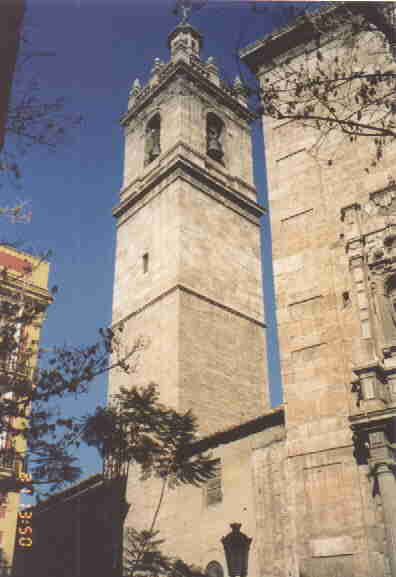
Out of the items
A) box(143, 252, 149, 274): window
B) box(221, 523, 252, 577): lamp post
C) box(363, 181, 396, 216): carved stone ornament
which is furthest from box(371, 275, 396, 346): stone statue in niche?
box(143, 252, 149, 274): window

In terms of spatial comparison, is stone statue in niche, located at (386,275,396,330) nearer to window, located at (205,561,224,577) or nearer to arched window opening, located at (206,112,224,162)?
window, located at (205,561,224,577)

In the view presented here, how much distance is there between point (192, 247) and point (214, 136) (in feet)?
24.0

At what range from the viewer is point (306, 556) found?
40.5 feet

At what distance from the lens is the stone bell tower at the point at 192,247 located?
2039 cm

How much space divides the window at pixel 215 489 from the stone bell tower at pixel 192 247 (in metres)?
2.72

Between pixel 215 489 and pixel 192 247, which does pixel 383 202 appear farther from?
pixel 192 247

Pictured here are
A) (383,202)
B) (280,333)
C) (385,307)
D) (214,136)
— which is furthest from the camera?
(214,136)

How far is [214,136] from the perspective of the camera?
27.5 metres

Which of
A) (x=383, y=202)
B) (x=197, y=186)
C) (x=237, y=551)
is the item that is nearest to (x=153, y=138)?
(x=197, y=186)

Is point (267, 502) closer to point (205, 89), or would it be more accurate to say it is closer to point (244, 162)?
point (244, 162)

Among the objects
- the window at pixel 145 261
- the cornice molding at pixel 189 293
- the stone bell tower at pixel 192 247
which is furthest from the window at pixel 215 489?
the window at pixel 145 261

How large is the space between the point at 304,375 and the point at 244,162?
52.2ft

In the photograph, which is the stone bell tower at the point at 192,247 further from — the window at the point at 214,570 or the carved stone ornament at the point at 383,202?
the carved stone ornament at the point at 383,202

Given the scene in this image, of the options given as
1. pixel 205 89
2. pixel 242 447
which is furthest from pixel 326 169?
pixel 205 89
